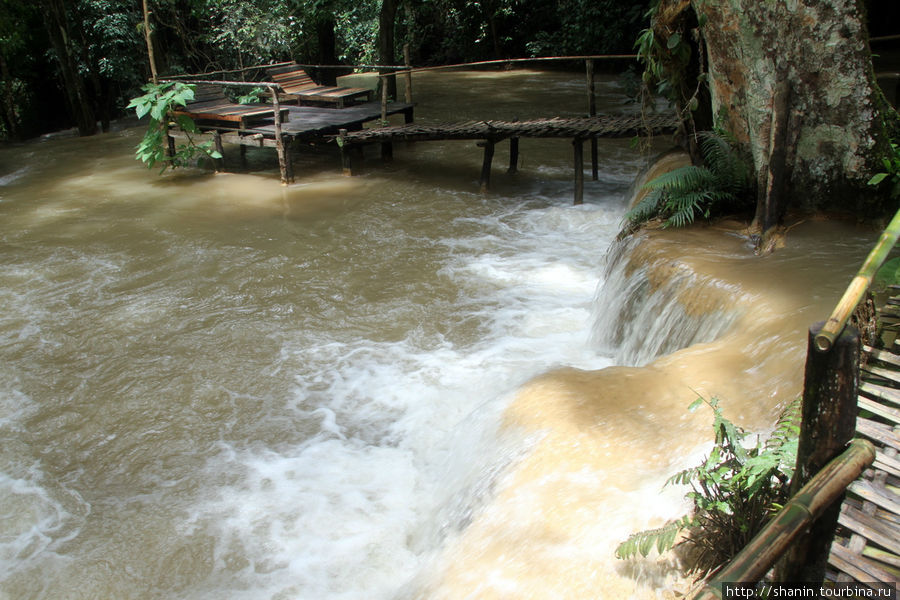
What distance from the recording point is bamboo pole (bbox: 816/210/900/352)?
5.84 feet

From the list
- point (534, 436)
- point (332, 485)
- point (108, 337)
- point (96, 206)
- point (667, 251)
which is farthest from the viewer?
point (96, 206)

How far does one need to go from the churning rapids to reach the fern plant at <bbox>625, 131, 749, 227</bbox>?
27cm

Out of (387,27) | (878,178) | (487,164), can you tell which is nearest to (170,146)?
(387,27)

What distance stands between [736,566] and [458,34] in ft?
91.3

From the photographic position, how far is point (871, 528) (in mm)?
2551

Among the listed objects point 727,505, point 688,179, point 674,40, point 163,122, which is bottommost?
point 727,505

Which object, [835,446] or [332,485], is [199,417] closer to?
[332,485]

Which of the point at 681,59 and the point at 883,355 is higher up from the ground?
the point at 681,59

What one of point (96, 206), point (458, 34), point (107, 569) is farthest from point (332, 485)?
point (458, 34)

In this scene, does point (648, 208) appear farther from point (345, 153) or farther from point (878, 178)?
point (345, 153)

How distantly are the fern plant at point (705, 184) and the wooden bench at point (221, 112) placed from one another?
7.17 meters

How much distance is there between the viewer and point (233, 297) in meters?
7.91

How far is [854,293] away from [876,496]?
4.05 ft

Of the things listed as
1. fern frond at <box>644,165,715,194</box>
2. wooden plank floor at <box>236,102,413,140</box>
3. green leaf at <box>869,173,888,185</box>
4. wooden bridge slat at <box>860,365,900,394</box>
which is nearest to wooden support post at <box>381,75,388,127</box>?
wooden plank floor at <box>236,102,413,140</box>
